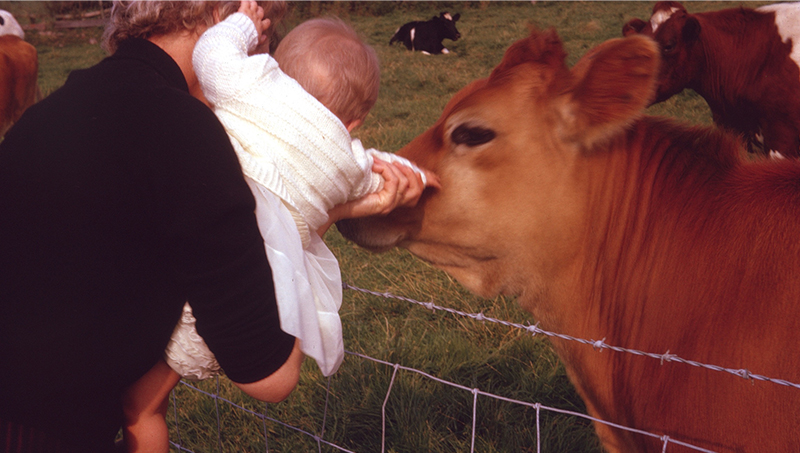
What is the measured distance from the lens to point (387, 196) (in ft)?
5.38

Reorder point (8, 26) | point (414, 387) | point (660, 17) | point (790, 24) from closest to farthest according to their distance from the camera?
1. point (414, 387)
2. point (790, 24)
3. point (660, 17)
4. point (8, 26)

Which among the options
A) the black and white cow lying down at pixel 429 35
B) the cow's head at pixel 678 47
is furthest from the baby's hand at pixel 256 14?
the black and white cow lying down at pixel 429 35

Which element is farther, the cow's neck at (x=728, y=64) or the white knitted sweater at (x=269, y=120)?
the cow's neck at (x=728, y=64)

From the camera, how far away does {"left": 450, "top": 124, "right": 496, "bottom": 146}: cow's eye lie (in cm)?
183

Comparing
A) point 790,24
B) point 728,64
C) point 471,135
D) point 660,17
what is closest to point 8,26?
point 660,17

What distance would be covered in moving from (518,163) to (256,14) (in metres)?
0.83

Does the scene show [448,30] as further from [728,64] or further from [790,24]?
[790,24]

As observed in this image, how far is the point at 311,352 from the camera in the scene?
1.32 meters

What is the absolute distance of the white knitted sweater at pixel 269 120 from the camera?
1.30m

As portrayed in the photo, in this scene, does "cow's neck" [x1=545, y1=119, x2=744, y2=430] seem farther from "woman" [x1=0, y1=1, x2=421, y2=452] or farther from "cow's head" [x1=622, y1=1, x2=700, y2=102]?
"cow's head" [x1=622, y1=1, x2=700, y2=102]

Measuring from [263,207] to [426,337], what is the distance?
209cm

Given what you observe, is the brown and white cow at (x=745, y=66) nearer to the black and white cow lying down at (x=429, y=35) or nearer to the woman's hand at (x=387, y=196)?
the woman's hand at (x=387, y=196)

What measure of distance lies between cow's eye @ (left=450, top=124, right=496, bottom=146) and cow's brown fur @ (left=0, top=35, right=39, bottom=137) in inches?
344

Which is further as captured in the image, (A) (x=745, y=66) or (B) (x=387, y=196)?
(A) (x=745, y=66)
